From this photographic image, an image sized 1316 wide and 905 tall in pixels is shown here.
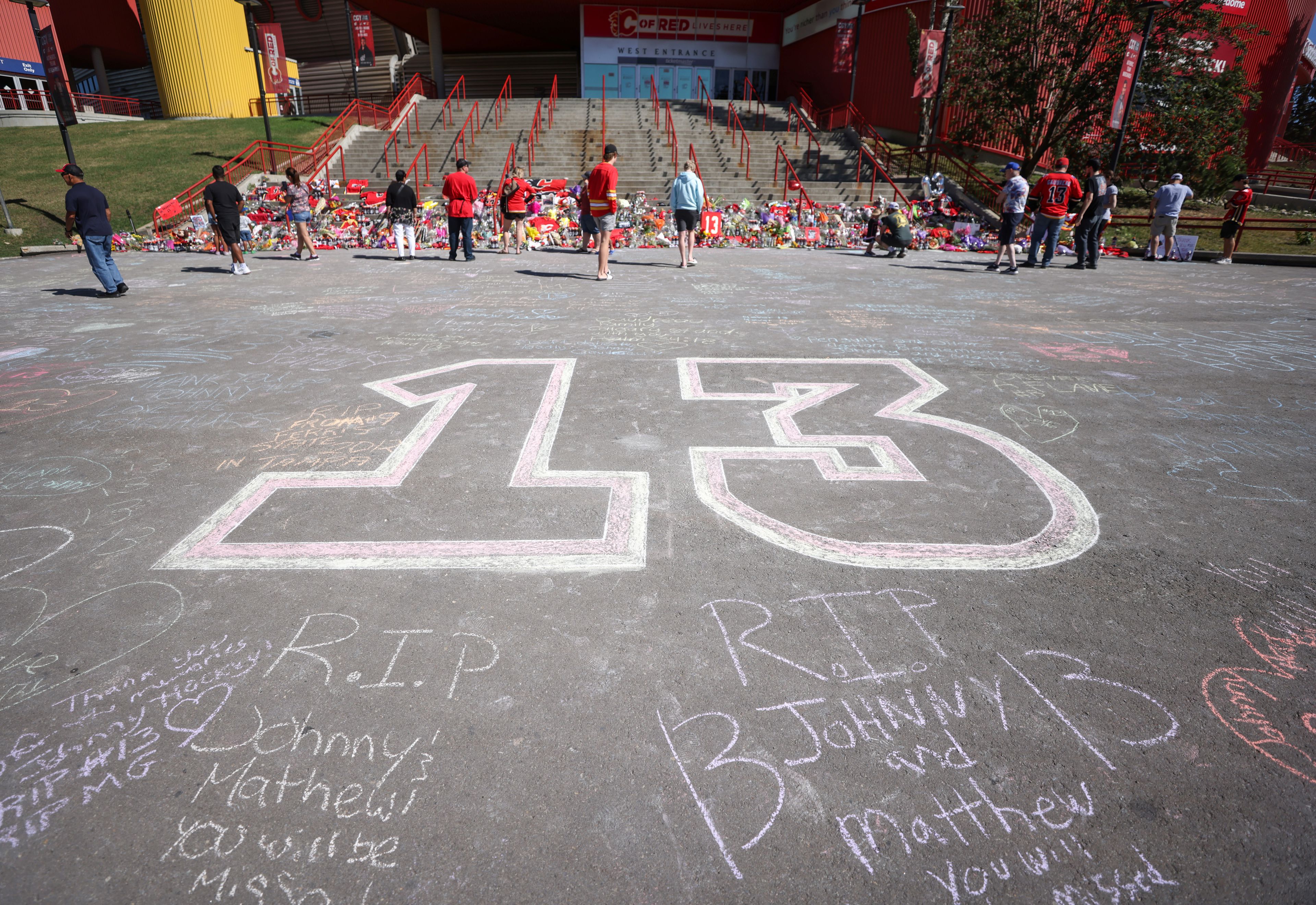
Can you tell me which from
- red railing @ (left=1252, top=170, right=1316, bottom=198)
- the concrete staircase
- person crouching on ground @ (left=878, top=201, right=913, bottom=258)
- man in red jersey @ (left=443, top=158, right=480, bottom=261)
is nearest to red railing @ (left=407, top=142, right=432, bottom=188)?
the concrete staircase

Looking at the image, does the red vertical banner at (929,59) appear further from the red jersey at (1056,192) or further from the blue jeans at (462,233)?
the blue jeans at (462,233)

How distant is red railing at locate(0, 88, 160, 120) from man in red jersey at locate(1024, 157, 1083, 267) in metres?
43.0

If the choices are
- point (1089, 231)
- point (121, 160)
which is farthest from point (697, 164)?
point (121, 160)

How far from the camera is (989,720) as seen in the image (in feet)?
7.41

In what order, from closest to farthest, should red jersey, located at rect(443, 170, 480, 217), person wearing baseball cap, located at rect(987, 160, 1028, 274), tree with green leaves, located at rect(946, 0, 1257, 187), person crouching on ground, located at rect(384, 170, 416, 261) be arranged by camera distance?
person wearing baseball cap, located at rect(987, 160, 1028, 274) < red jersey, located at rect(443, 170, 480, 217) < person crouching on ground, located at rect(384, 170, 416, 261) < tree with green leaves, located at rect(946, 0, 1257, 187)

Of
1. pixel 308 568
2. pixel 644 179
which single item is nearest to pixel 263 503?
pixel 308 568

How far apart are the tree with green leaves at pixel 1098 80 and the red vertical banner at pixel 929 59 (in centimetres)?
96

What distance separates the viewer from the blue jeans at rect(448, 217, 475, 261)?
13.0 meters

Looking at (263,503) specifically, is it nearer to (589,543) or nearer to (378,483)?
(378,483)

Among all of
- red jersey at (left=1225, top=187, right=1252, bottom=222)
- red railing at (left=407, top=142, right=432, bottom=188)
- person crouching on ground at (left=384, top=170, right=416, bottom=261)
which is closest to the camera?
person crouching on ground at (left=384, top=170, right=416, bottom=261)

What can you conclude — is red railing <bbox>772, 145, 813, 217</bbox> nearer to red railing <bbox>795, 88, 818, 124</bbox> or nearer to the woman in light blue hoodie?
red railing <bbox>795, 88, 818, 124</bbox>

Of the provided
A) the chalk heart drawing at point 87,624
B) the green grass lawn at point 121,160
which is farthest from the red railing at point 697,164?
the chalk heart drawing at point 87,624

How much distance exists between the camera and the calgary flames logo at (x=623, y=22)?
31625 mm

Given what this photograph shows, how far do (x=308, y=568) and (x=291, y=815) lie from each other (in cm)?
143
